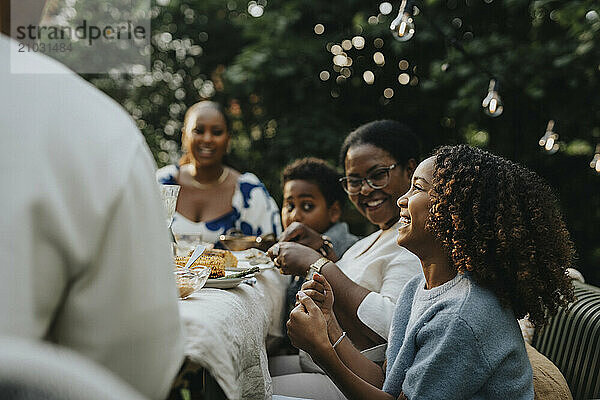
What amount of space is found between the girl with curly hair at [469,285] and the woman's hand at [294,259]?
46 centimetres

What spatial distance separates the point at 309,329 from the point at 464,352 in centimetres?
41

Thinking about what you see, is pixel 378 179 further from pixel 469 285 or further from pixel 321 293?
pixel 469 285

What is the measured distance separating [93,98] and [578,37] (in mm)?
4234

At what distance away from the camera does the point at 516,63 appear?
185 inches

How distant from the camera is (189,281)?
1.40 metres

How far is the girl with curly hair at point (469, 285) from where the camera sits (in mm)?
1343

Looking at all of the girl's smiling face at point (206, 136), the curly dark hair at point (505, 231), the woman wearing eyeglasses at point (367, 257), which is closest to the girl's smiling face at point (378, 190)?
the woman wearing eyeglasses at point (367, 257)

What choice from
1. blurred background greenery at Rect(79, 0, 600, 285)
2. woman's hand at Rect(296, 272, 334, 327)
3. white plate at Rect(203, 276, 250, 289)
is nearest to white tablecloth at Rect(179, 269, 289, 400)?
white plate at Rect(203, 276, 250, 289)

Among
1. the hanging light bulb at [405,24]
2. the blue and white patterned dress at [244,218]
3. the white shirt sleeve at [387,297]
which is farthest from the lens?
the blue and white patterned dress at [244,218]

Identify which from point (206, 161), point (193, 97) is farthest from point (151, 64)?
point (206, 161)

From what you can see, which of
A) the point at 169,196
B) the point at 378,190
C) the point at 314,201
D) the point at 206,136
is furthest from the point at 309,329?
the point at 206,136

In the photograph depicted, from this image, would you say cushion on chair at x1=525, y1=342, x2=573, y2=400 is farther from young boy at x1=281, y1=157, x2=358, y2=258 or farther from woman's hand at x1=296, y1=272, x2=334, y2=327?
young boy at x1=281, y1=157, x2=358, y2=258

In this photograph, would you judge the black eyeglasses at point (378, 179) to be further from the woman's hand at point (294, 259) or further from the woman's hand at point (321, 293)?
the woman's hand at point (321, 293)

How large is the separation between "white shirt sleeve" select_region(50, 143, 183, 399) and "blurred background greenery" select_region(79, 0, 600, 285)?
3304mm
